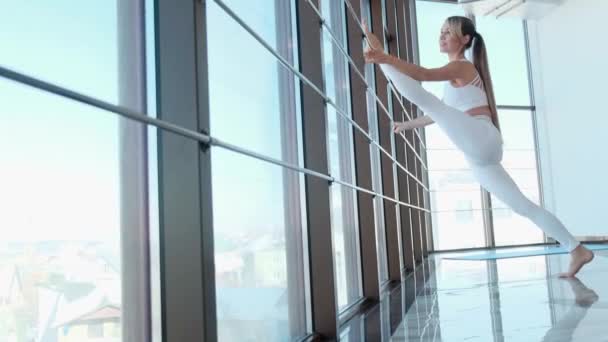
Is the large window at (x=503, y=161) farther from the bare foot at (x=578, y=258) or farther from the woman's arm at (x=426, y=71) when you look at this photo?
the woman's arm at (x=426, y=71)

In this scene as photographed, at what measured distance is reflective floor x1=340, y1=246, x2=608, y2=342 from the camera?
1.10 meters

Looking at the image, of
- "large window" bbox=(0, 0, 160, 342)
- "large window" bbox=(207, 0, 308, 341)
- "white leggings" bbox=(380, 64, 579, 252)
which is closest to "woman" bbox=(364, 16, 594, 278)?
"white leggings" bbox=(380, 64, 579, 252)

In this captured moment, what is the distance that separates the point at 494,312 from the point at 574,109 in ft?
17.8

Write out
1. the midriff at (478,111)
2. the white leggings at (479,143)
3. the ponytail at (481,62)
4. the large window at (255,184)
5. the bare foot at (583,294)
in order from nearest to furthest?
the large window at (255,184)
the bare foot at (583,294)
the white leggings at (479,143)
the midriff at (478,111)
the ponytail at (481,62)

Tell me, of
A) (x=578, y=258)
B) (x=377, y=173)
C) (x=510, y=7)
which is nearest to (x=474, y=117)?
(x=578, y=258)

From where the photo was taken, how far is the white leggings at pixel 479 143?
5.97 ft

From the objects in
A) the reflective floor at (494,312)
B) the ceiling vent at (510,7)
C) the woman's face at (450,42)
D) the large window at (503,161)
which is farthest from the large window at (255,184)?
the ceiling vent at (510,7)

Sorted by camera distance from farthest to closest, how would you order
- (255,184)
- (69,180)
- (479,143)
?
(479,143) → (255,184) → (69,180)

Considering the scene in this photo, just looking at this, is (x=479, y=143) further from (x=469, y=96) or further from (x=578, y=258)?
(x=578, y=258)

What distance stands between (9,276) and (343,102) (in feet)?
5.94

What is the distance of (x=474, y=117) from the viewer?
1948 millimetres

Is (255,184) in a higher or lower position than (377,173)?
lower

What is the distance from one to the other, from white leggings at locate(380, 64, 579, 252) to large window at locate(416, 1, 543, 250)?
134 inches

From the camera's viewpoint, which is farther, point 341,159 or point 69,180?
point 341,159
